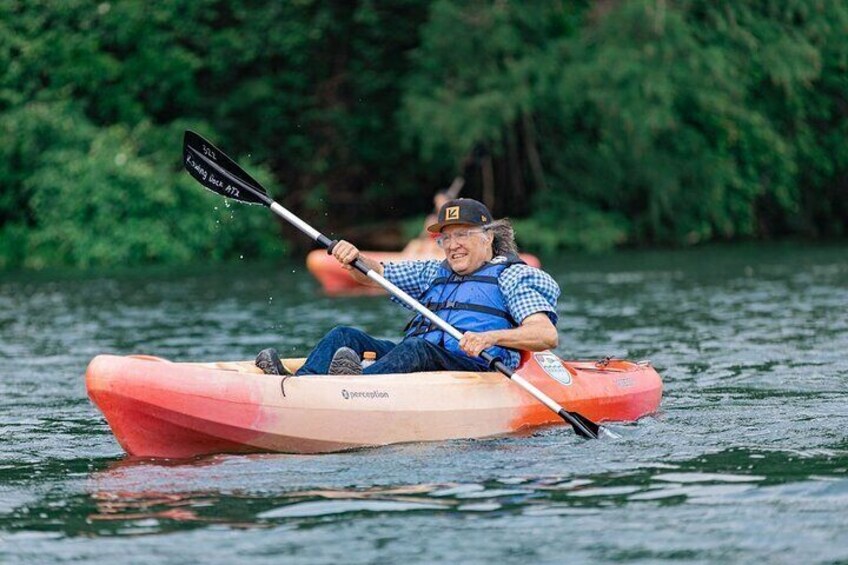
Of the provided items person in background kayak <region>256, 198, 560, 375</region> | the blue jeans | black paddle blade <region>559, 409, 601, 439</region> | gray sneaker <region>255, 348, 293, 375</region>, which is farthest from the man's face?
gray sneaker <region>255, 348, 293, 375</region>

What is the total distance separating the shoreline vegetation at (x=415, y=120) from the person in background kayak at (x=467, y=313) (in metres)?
15.3

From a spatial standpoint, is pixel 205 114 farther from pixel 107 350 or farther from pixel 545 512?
pixel 545 512

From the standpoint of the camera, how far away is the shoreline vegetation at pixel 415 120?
23281 mm

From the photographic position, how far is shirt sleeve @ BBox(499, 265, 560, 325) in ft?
24.6

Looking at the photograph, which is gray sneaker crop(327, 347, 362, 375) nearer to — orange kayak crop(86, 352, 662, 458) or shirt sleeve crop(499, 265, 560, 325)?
orange kayak crop(86, 352, 662, 458)

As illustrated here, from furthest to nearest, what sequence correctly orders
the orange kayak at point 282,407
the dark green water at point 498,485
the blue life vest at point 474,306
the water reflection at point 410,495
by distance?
the blue life vest at point 474,306 → the orange kayak at point 282,407 → the water reflection at point 410,495 → the dark green water at point 498,485

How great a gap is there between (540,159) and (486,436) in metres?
18.3

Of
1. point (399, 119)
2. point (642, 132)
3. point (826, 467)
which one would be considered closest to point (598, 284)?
point (642, 132)

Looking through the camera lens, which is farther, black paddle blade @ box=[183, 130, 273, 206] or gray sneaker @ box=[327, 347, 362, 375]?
black paddle blade @ box=[183, 130, 273, 206]

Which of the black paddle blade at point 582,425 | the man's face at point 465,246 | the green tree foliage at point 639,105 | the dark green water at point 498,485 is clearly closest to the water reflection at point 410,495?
the dark green water at point 498,485

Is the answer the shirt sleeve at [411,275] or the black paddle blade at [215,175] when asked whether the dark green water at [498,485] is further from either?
the black paddle blade at [215,175]

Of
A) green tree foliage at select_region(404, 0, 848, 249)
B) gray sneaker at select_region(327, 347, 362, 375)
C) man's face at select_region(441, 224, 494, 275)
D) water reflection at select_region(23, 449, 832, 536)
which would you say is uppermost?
green tree foliage at select_region(404, 0, 848, 249)

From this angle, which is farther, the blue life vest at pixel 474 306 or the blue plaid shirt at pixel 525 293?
the blue life vest at pixel 474 306

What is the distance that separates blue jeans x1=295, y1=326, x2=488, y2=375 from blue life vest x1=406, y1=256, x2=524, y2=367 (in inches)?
3.3
